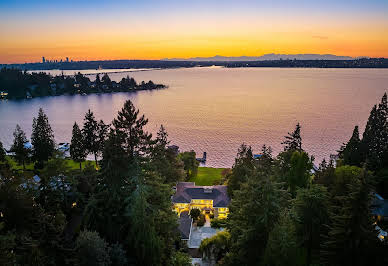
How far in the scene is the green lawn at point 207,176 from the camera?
4566 cm

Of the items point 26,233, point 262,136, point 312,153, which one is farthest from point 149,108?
point 26,233

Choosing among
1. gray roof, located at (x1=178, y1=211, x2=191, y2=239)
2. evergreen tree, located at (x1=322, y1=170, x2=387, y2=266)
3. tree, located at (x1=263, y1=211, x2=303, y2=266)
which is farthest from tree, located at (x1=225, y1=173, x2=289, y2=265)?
gray roof, located at (x1=178, y1=211, x2=191, y2=239)

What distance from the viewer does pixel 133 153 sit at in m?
23.0

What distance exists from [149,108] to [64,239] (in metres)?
91.5

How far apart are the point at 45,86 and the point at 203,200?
139555 millimetres

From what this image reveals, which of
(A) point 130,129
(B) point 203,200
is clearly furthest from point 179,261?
(B) point 203,200

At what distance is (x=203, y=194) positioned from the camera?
34438 mm

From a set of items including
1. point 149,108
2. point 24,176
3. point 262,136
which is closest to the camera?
point 24,176

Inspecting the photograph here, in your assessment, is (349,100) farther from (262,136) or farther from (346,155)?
(346,155)

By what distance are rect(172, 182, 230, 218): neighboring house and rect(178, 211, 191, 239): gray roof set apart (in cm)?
264

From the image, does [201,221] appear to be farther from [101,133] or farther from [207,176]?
[101,133]

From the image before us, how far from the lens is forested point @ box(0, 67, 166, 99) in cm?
13798

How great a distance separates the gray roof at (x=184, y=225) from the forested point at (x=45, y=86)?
135178 mm

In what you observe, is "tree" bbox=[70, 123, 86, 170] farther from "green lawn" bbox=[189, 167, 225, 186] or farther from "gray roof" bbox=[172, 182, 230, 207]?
"green lawn" bbox=[189, 167, 225, 186]
